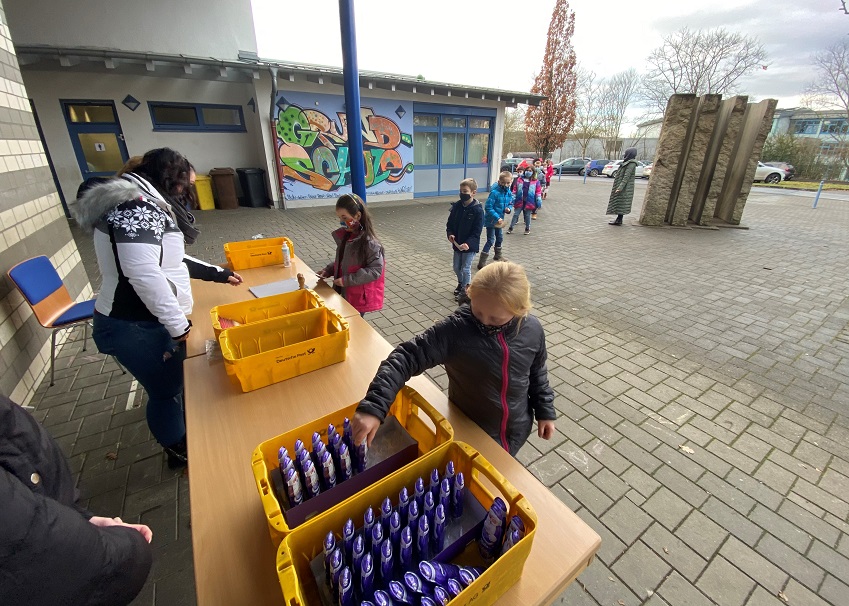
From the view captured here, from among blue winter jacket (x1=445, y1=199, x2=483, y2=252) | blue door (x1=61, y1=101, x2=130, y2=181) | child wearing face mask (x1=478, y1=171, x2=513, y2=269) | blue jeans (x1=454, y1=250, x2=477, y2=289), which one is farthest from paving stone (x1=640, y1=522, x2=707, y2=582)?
blue door (x1=61, y1=101, x2=130, y2=181)

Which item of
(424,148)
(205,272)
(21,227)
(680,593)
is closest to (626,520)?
(680,593)

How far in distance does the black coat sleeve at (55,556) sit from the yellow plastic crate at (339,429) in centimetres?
38

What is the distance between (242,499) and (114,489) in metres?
1.84

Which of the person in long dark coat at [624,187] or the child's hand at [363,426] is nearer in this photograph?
the child's hand at [363,426]

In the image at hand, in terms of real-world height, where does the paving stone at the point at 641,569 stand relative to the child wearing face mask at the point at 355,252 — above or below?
below

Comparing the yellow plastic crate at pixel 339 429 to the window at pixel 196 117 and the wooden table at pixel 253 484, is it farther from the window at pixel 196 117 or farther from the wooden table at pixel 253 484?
the window at pixel 196 117

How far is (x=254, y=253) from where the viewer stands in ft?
11.5

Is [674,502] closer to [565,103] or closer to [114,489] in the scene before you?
[114,489]

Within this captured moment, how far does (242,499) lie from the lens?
4.13 ft

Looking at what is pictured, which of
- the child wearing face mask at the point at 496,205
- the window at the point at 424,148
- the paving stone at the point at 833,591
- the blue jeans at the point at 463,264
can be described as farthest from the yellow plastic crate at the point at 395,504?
the window at the point at 424,148

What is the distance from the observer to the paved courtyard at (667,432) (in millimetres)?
1972

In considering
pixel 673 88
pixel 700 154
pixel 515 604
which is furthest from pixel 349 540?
pixel 673 88

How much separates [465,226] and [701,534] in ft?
12.7

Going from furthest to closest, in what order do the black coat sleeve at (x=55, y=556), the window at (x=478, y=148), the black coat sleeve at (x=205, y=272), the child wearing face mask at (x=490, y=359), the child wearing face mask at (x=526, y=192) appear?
the window at (x=478, y=148) < the child wearing face mask at (x=526, y=192) < the black coat sleeve at (x=205, y=272) < the child wearing face mask at (x=490, y=359) < the black coat sleeve at (x=55, y=556)
